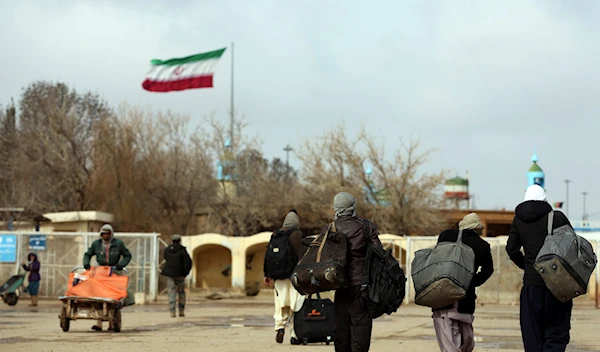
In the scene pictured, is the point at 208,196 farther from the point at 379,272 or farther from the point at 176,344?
the point at 379,272

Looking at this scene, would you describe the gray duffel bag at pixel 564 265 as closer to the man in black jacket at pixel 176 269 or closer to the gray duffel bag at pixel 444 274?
the gray duffel bag at pixel 444 274

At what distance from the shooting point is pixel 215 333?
1747 centimetres

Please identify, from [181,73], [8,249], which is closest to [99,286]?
[8,249]

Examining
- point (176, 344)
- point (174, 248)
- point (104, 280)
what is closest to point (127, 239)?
point (174, 248)

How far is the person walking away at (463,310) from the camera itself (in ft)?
33.6

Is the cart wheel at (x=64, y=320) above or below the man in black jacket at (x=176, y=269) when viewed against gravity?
below

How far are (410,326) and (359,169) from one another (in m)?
27.5

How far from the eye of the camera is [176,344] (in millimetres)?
14812

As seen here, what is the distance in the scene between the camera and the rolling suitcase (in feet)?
48.5

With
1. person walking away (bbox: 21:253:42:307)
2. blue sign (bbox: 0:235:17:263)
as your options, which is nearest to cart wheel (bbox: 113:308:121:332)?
person walking away (bbox: 21:253:42:307)

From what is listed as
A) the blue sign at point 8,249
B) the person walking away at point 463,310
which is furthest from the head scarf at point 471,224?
the blue sign at point 8,249

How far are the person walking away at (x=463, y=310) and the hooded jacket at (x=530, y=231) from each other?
2.07 feet

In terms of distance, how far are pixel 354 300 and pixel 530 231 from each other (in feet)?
5.61

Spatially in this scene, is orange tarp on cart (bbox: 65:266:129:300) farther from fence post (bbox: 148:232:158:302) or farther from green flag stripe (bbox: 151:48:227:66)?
green flag stripe (bbox: 151:48:227:66)
